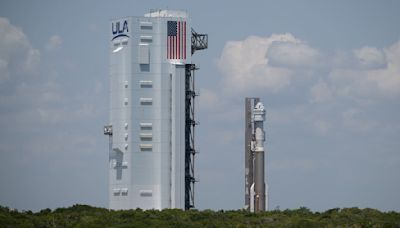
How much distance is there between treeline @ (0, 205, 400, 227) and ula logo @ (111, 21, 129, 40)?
1950cm

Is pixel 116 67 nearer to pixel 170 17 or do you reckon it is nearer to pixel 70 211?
pixel 170 17

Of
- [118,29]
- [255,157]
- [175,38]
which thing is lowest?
[255,157]

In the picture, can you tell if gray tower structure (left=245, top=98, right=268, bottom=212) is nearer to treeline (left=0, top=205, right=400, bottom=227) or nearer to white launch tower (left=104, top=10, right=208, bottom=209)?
treeline (left=0, top=205, right=400, bottom=227)

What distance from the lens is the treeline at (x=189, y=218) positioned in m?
112

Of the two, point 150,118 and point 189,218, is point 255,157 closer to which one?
point 150,118

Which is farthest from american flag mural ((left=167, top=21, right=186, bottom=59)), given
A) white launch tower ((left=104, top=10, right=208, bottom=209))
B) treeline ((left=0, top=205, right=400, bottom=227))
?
treeline ((left=0, top=205, right=400, bottom=227))

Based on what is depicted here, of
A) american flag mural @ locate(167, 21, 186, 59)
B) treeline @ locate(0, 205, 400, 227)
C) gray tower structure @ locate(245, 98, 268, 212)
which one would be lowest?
treeline @ locate(0, 205, 400, 227)

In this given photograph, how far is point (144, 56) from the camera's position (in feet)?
441

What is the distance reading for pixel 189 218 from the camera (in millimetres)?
121188

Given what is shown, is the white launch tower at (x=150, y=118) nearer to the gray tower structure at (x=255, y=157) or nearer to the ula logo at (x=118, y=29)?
the ula logo at (x=118, y=29)

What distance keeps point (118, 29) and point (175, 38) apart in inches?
258

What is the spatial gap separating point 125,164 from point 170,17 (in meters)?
17.0

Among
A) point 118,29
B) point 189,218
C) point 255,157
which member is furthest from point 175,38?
Answer: point 189,218

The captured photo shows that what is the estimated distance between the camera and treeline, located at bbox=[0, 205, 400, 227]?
112 meters
